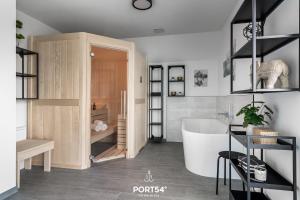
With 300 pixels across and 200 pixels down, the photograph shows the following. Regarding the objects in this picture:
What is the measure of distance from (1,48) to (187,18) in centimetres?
295

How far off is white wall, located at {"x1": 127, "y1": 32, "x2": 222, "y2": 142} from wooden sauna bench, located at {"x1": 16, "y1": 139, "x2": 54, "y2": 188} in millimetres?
2582

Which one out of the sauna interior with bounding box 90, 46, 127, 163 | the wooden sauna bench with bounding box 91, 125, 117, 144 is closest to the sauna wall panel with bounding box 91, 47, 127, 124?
the sauna interior with bounding box 90, 46, 127, 163

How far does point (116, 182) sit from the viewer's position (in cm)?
246

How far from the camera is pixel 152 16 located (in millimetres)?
3344

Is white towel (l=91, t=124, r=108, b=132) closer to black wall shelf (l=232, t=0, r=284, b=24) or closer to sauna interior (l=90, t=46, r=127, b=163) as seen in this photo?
sauna interior (l=90, t=46, r=127, b=163)

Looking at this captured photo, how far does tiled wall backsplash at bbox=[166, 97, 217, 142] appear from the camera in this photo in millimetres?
4422

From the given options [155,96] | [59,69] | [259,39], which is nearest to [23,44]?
[59,69]

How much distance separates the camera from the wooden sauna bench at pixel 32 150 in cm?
237

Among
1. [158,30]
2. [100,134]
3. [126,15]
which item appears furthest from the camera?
[158,30]

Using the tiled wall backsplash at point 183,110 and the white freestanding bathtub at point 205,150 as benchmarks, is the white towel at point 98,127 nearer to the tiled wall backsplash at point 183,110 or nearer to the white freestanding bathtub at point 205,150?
the tiled wall backsplash at point 183,110

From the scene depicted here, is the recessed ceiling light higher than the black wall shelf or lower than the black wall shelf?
higher

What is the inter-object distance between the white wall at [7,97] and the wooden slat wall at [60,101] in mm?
784

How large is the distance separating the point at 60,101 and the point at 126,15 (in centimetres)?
191

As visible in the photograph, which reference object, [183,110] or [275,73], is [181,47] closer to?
[183,110]
